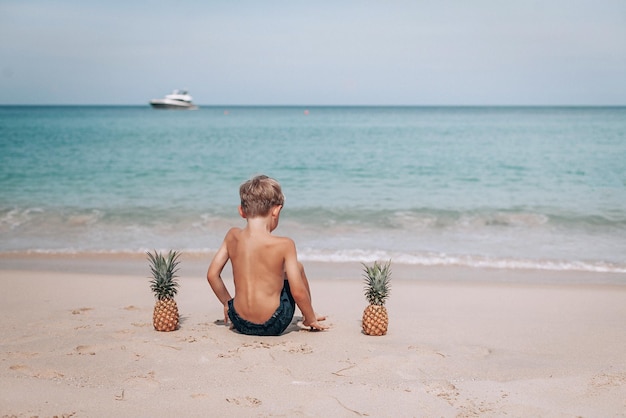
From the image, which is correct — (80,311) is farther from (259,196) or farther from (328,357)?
(328,357)

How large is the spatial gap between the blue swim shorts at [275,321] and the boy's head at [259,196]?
0.70 meters

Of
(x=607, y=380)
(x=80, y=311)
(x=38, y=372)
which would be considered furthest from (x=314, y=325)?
(x=80, y=311)

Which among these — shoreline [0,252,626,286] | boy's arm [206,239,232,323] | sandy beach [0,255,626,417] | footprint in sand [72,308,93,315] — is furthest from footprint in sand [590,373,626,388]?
footprint in sand [72,308,93,315]

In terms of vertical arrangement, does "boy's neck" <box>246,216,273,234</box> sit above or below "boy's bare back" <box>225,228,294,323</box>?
above

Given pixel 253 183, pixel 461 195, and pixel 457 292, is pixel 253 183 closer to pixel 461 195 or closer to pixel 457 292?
pixel 457 292

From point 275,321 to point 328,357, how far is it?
647mm

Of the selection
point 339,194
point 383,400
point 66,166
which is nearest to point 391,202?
point 339,194

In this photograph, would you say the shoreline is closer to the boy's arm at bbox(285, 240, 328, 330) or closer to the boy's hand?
the boy's hand

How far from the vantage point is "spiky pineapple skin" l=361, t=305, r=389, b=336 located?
5.39 metres

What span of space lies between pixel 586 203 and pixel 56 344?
44.5 ft

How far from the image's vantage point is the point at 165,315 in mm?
5363

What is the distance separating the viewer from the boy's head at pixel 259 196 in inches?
197

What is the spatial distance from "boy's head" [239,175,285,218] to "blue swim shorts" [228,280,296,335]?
0.70 m

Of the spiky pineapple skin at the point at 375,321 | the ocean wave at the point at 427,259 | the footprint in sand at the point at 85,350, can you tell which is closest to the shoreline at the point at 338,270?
the ocean wave at the point at 427,259
